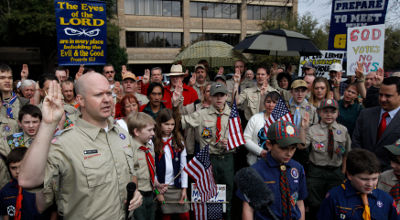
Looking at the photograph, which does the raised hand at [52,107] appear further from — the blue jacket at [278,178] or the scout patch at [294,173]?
the scout patch at [294,173]

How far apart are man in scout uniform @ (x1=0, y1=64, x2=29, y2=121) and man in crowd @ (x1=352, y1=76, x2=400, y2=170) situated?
521 centimetres

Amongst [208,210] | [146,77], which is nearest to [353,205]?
[208,210]

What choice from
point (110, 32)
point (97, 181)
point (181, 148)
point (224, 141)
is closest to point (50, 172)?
point (97, 181)

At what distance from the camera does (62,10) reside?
6.86 m

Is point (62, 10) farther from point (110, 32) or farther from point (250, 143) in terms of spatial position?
point (110, 32)

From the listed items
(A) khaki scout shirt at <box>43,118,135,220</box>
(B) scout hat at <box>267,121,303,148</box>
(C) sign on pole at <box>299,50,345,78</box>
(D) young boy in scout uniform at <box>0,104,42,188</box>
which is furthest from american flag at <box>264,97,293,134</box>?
(C) sign on pole at <box>299,50,345,78</box>

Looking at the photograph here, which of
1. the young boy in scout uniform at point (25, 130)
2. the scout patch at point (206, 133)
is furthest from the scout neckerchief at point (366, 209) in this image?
the young boy in scout uniform at point (25, 130)

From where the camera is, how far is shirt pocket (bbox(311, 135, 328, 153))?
434cm

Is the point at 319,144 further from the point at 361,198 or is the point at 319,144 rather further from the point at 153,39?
the point at 153,39

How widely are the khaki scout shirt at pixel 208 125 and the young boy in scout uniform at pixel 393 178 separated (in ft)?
7.19

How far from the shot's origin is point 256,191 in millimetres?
1517

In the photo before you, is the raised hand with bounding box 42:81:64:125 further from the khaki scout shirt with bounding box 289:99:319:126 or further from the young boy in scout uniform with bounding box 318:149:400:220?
the khaki scout shirt with bounding box 289:99:319:126

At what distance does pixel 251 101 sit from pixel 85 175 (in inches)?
168

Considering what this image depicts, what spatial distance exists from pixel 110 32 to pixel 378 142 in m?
26.2
